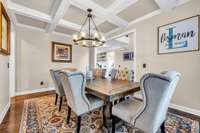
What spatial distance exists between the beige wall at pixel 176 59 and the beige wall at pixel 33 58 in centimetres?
329

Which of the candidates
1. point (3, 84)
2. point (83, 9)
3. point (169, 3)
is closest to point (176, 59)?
point (169, 3)

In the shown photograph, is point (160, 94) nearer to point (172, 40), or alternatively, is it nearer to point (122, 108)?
point (122, 108)

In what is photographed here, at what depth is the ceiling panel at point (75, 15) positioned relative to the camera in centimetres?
284

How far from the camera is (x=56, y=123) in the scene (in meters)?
1.86

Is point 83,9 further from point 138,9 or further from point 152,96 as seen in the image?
point 152,96

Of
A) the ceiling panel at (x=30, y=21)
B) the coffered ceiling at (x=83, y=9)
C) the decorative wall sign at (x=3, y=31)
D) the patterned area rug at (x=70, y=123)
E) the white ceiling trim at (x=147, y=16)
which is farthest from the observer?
the ceiling panel at (x=30, y=21)

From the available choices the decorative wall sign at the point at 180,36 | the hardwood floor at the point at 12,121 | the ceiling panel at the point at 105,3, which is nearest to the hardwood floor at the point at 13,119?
the hardwood floor at the point at 12,121

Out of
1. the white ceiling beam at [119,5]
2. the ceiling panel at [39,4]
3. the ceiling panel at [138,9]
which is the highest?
the ceiling panel at [39,4]

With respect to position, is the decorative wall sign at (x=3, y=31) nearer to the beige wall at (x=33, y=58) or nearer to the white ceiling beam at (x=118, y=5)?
the beige wall at (x=33, y=58)

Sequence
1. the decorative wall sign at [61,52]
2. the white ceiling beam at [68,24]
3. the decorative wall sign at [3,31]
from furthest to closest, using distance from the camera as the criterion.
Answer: the decorative wall sign at [61,52]
the white ceiling beam at [68,24]
the decorative wall sign at [3,31]

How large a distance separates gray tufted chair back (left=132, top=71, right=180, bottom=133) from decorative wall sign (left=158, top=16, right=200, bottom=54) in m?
1.76

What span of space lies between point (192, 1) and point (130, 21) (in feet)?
5.09

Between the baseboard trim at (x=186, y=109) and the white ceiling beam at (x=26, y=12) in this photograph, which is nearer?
the baseboard trim at (x=186, y=109)

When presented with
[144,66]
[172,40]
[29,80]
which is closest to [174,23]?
[172,40]
